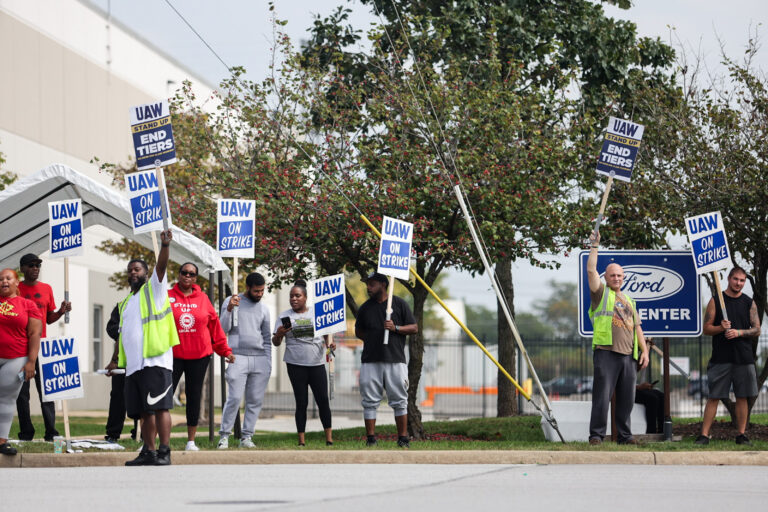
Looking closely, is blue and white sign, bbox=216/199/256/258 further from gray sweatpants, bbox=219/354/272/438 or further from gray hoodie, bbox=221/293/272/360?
gray sweatpants, bbox=219/354/272/438

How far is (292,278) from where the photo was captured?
53.8 feet

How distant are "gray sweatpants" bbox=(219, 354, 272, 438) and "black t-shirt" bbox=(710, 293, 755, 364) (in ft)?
16.4

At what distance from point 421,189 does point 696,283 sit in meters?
3.73

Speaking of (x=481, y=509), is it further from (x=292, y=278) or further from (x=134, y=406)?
(x=292, y=278)

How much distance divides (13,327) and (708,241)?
7.58 metres

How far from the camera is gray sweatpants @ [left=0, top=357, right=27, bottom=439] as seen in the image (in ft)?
38.6

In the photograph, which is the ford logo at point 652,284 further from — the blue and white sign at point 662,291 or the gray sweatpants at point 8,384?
the gray sweatpants at point 8,384

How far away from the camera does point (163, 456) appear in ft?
35.4

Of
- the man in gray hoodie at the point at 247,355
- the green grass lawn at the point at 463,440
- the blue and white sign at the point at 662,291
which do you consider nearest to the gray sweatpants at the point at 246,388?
the man in gray hoodie at the point at 247,355

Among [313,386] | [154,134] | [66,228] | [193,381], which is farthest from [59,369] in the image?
[313,386]

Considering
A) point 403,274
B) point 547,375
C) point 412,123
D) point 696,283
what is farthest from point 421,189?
point 547,375

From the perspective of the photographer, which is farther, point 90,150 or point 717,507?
point 90,150

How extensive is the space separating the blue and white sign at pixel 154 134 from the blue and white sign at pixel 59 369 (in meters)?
2.06

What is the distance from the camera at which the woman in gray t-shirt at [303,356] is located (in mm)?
13203
